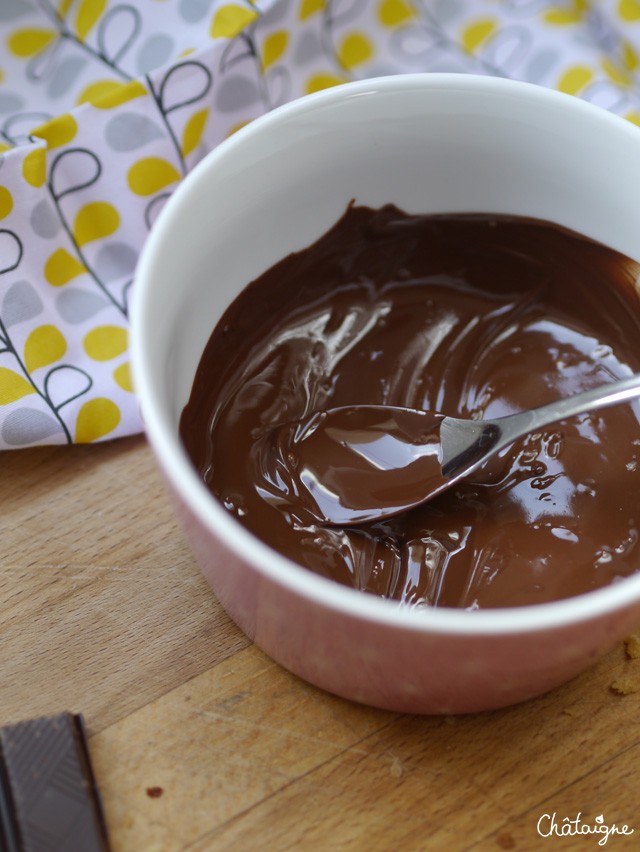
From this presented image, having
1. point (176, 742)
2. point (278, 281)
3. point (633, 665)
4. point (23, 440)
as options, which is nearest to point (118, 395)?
point (23, 440)

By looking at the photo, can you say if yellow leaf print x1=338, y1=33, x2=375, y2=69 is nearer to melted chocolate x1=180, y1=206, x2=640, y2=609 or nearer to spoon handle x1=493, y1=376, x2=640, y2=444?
melted chocolate x1=180, y1=206, x2=640, y2=609

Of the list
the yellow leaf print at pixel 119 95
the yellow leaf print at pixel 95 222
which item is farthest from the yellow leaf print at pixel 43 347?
the yellow leaf print at pixel 119 95

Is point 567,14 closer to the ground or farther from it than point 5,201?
farther from it

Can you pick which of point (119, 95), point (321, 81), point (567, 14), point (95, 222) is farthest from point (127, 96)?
point (567, 14)

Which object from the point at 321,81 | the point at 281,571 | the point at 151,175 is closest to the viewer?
the point at 281,571

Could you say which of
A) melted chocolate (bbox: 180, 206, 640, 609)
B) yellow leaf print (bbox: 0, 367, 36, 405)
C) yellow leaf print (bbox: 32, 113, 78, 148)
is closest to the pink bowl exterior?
melted chocolate (bbox: 180, 206, 640, 609)

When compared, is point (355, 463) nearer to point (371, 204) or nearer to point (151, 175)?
point (371, 204)

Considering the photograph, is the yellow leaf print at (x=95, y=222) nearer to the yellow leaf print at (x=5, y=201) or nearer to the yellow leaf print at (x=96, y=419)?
the yellow leaf print at (x=5, y=201)

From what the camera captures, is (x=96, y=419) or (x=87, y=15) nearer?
(x=96, y=419)
